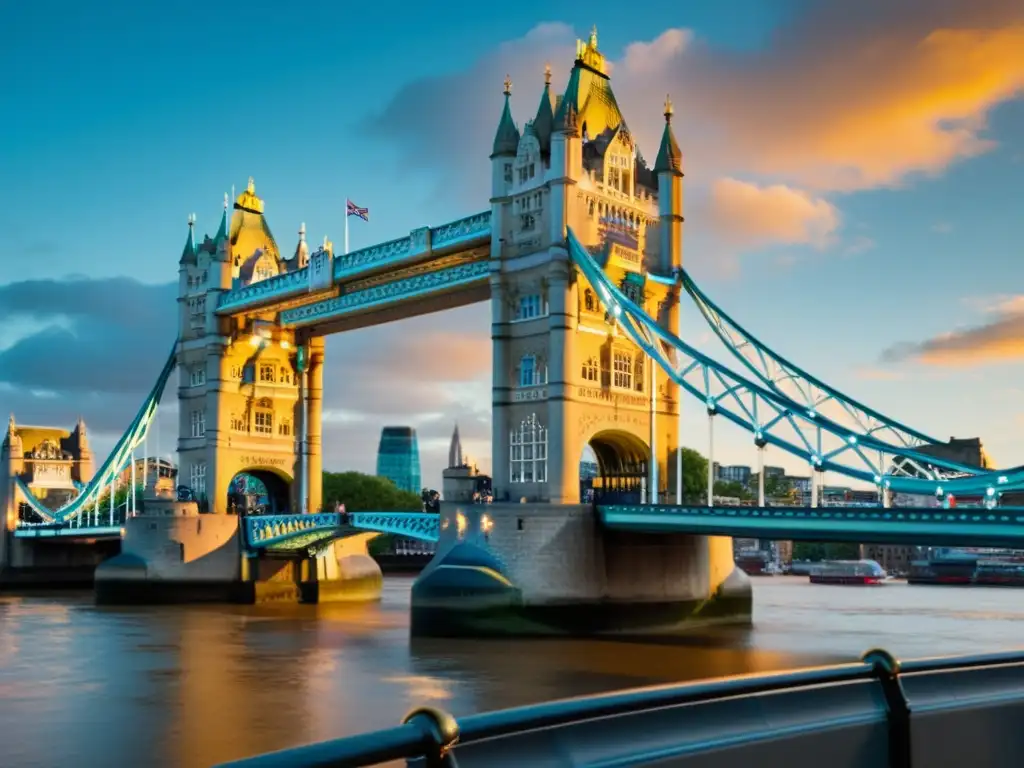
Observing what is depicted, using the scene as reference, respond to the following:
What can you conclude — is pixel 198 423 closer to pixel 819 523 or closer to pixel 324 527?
pixel 324 527

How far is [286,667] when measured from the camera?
26.5 m

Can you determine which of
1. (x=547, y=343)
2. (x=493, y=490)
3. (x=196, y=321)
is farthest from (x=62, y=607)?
(x=547, y=343)

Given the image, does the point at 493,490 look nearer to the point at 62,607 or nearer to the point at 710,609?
the point at 710,609

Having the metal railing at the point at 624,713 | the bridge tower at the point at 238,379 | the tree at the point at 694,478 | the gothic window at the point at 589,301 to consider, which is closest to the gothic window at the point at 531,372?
the gothic window at the point at 589,301

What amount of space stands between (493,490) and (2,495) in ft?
139

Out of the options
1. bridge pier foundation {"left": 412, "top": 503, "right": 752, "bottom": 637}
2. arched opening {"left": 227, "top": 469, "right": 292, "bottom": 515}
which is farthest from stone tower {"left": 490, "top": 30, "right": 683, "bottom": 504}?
arched opening {"left": 227, "top": 469, "right": 292, "bottom": 515}

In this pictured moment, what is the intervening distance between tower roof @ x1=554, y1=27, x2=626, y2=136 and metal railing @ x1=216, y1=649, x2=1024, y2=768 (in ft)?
110

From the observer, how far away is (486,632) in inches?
1222

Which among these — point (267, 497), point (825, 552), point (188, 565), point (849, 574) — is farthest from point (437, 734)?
point (825, 552)

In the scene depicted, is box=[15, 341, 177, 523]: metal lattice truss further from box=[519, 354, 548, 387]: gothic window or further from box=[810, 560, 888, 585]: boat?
box=[810, 560, 888, 585]: boat

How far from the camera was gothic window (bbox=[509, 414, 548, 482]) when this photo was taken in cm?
3425

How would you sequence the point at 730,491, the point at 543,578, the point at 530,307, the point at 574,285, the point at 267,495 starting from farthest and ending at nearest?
the point at 730,491
the point at 267,495
the point at 530,307
the point at 574,285
the point at 543,578

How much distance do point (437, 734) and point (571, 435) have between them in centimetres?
3154

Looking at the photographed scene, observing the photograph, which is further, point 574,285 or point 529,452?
point 529,452
